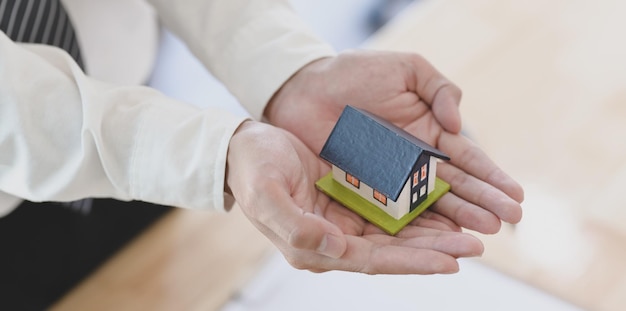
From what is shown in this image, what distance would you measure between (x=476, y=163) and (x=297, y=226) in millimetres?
298

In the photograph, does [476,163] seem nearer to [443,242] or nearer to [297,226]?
[443,242]

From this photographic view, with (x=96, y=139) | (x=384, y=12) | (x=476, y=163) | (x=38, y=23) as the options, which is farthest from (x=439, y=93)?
(x=384, y=12)

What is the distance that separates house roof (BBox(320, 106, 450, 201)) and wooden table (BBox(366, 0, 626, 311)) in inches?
19.4

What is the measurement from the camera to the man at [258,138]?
88cm

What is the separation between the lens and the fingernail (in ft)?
2.77

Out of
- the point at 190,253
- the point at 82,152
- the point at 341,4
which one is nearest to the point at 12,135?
the point at 82,152

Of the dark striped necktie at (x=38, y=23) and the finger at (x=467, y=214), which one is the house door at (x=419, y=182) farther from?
the dark striped necktie at (x=38, y=23)

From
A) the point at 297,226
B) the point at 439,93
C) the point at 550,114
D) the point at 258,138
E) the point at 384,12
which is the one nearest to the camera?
the point at 297,226

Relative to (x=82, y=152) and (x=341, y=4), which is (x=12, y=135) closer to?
(x=82, y=152)

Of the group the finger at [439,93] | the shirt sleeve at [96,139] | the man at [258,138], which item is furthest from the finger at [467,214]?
the shirt sleeve at [96,139]

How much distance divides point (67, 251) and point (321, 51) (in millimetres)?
558

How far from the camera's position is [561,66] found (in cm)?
178

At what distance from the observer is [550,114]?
1.66m

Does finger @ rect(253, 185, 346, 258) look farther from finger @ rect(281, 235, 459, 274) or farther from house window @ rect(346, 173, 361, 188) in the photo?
house window @ rect(346, 173, 361, 188)
